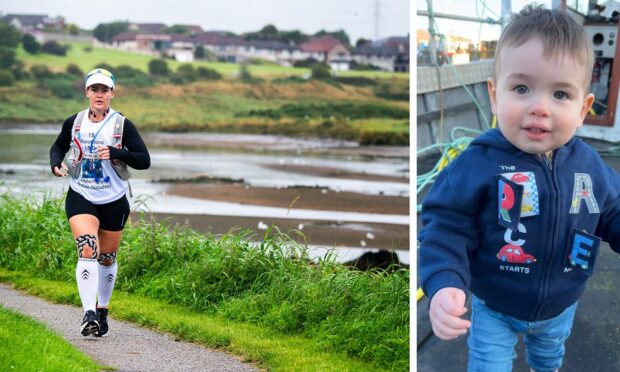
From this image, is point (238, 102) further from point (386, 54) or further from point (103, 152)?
point (103, 152)

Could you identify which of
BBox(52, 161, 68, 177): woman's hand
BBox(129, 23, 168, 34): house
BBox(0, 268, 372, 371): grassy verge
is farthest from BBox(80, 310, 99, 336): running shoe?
BBox(129, 23, 168, 34): house

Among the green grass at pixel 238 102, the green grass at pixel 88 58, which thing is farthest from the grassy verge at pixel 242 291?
the green grass at pixel 88 58

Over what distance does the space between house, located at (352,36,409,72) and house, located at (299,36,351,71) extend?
11cm

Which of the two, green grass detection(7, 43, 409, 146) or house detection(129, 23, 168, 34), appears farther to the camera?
house detection(129, 23, 168, 34)

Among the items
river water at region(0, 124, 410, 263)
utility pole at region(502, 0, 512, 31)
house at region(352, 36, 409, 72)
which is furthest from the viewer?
house at region(352, 36, 409, 72)

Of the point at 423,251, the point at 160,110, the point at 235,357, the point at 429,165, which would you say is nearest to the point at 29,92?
the point at 160,110

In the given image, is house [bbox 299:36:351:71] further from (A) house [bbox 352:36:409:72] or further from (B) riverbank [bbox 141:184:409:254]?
(B) riverbank [bbox 141:184:409:254]

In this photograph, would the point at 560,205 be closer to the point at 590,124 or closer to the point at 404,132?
the point at 590,124

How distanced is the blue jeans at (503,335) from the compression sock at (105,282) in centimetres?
183

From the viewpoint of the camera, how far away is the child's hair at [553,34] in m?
2.48

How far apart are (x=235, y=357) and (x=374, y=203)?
2919 millimetres

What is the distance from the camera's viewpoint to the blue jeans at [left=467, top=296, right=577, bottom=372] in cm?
267

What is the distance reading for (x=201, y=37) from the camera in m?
7.15

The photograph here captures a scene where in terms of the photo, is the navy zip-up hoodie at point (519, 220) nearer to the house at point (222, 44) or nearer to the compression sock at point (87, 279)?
the compression sock at point (87, 279)
